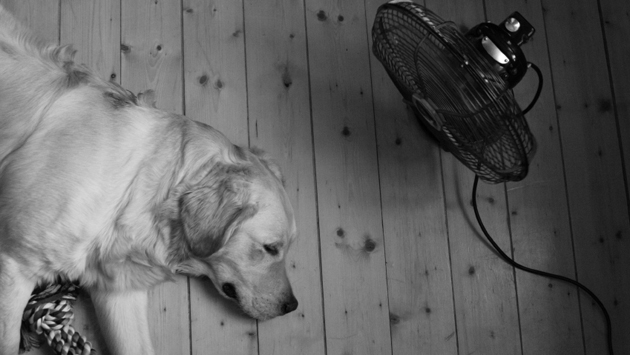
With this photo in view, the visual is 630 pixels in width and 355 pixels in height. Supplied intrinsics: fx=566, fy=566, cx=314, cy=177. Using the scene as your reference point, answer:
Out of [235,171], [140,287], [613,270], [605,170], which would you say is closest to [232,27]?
[235,171]

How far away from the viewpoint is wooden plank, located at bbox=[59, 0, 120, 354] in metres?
1.79

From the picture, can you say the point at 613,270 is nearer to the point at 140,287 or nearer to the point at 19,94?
the point at 140,287

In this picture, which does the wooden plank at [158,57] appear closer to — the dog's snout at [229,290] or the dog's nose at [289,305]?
the dog's snout at [229,290]

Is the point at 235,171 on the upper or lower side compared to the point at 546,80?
lower

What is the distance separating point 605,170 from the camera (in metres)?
2.00

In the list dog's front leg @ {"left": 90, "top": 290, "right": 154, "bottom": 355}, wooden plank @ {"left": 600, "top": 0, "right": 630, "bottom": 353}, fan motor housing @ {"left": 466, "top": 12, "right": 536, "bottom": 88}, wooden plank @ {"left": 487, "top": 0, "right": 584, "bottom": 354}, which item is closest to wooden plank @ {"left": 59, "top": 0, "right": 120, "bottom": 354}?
dog's front leg @ {"left": 90, "top": 290, "right": 154, "bottom": 355}

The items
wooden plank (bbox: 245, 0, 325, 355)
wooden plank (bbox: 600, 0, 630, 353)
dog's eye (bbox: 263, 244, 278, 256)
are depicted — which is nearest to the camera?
dog's eye (bbox: 263, 244, 278, 256)

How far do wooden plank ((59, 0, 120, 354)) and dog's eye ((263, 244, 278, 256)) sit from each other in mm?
774

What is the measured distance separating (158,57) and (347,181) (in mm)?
733

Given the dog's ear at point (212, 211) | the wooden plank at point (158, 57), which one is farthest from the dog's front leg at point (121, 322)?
the dog's ear at point (212, 211)

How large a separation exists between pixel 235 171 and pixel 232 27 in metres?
0.68

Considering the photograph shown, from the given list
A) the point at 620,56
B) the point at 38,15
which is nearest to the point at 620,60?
the point at 620,56

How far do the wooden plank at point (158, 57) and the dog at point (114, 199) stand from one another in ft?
0.54

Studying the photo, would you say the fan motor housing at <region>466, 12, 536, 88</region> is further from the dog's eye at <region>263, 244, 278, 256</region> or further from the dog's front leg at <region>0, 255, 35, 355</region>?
the dog's front leg at <region>0, 255, 35, 355</region>
